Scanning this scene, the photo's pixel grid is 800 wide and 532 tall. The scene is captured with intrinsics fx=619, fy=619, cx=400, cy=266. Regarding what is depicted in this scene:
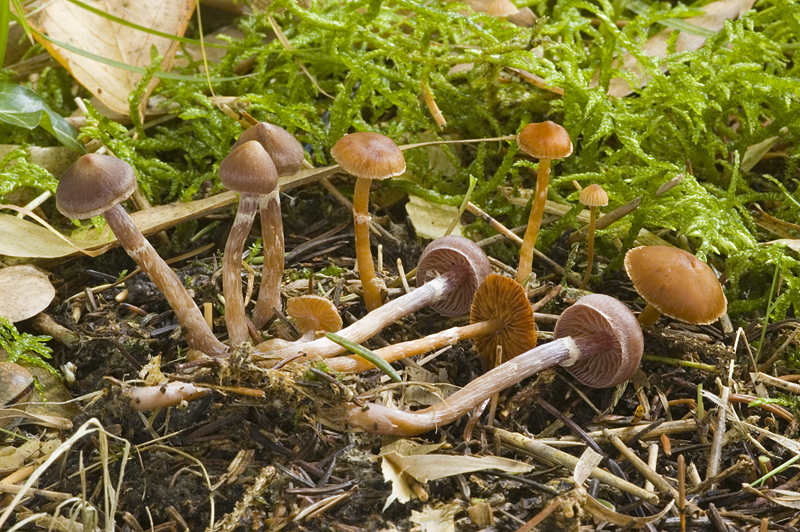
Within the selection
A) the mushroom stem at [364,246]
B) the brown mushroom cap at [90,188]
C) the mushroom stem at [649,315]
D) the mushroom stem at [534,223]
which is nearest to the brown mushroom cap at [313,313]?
the mushroom stem at [364,246]

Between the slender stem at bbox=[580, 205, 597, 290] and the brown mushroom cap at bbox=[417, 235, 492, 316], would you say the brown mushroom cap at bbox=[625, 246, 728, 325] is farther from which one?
the brown mushroom cap at bbox=[417, 235, 492, 316]

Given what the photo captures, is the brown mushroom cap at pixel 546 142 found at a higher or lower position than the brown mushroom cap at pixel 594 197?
higher

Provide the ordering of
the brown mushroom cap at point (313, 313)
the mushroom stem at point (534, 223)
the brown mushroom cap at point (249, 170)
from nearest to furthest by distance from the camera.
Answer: the brown mushroom cap at point (249, 170) < the brown mushroom cap at point (313, 313) < the mushroom stem at point (534, 223)

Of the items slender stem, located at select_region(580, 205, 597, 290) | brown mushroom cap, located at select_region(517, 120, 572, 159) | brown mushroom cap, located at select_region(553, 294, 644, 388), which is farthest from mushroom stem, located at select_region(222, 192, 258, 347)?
slender stem, located at select_region(580, 205, 597, 290)

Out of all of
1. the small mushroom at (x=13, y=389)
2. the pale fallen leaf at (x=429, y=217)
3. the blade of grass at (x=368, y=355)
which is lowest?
the small mushroom at (x=13, y=389)

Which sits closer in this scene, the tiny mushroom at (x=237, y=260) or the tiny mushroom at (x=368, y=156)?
the tiny mushroom at (x=237, y=260)

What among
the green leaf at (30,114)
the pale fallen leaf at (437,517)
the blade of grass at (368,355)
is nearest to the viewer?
the pale fallen leaf at (437,517)

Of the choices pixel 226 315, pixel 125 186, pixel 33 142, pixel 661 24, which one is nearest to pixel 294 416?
pixel 226 315

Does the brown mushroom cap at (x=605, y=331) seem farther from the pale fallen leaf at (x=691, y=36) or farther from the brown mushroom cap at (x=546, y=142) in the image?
the pale fallen leaf at (x=691, y=36)

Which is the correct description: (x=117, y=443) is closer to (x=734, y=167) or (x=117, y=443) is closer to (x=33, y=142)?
(x=33, y=142)
